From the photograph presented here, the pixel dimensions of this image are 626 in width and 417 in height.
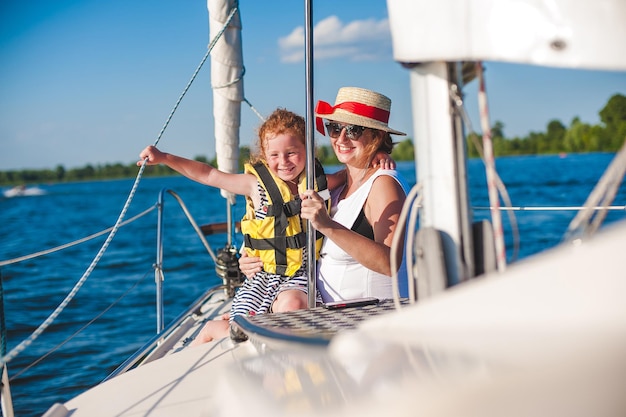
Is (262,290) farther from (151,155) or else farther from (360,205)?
(151,155)

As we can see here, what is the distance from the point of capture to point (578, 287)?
3.59ft

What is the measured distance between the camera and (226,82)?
11.5 feet

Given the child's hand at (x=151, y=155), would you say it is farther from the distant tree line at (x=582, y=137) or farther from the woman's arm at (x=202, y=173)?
the distant tree line at (x=582, y=137)

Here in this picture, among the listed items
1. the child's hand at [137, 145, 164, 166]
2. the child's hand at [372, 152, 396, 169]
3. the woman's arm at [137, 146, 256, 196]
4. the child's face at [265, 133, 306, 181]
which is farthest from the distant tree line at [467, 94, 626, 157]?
the child's hand at [137, 145, 164, 166]

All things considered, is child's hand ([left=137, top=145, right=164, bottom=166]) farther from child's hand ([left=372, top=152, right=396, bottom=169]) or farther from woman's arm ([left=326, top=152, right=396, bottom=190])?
child's hand ([left=372, top=152, right=396, bottom=169])

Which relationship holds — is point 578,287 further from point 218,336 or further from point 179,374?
point 218,336

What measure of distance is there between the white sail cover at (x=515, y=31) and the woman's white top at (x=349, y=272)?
1.28 meters

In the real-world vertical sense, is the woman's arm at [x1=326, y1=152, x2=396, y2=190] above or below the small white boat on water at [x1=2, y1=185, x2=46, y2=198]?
below

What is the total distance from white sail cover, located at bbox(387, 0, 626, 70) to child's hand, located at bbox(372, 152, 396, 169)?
4.31 ft

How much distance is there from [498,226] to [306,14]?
115 cm

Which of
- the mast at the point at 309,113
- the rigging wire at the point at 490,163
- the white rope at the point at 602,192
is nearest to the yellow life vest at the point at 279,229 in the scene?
the mast at the point at 309,113

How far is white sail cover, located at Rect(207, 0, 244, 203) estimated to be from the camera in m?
3.44

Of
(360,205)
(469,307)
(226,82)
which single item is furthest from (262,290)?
(469,307)

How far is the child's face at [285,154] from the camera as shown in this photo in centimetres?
282
